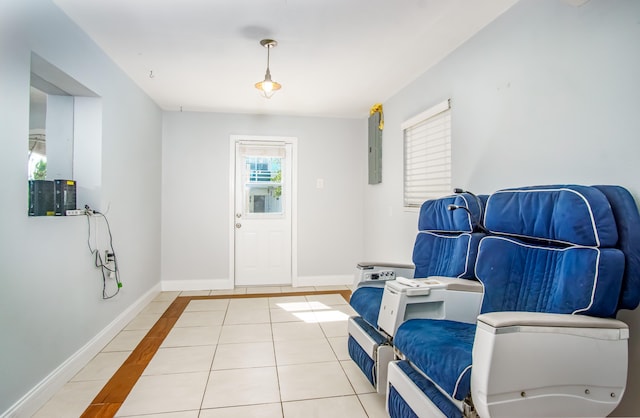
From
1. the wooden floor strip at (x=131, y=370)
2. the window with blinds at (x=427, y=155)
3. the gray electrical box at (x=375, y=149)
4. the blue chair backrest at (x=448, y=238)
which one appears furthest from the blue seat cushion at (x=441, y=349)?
the gray electrical box at (x=375, y=149)

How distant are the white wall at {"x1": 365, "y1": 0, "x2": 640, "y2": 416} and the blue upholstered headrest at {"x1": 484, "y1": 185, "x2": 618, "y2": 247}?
267mm

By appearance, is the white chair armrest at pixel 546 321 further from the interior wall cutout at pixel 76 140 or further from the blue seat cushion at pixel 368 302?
the interior wall cutout at pixel 76 140

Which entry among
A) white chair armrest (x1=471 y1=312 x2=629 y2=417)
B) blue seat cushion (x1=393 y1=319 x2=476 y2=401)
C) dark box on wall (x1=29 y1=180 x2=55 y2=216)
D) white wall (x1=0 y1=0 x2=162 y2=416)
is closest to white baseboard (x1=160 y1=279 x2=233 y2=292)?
white wall (x1=0 y1=0 x2=162 y2=416)

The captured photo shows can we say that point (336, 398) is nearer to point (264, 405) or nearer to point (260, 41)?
point (264, 405)

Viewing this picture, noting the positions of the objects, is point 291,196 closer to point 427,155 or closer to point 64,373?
point 427,155

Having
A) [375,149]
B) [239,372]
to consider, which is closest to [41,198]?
[239,372]

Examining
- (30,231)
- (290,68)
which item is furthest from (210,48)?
(30,231)

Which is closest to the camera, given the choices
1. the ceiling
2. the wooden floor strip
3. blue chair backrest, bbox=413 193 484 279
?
the wooden floor strip

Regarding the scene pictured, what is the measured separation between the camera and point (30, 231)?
193cm

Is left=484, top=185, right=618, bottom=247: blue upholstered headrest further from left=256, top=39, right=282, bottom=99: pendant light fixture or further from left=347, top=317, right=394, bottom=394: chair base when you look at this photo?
left=256, top=39, right=282, bottom=99: pendant light fixture

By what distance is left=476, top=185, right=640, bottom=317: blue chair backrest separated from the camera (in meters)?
1.32

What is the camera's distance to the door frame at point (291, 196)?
4801mm

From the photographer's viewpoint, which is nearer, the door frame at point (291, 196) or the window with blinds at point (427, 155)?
the window with blinds at point (427, 155)

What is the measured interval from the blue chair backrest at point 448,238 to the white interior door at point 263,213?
107 inches
